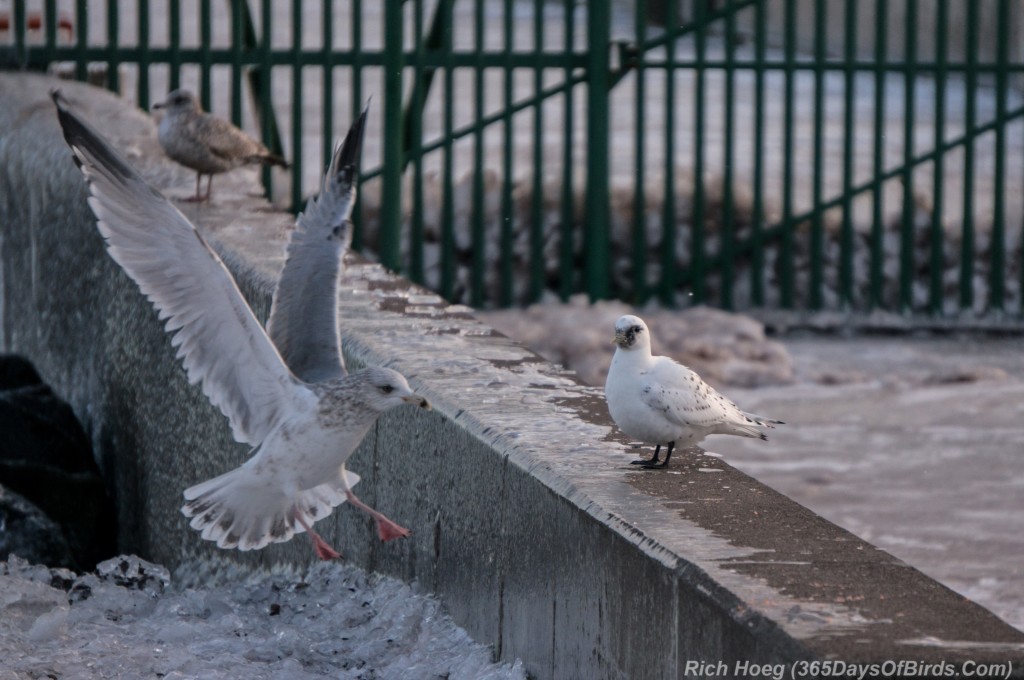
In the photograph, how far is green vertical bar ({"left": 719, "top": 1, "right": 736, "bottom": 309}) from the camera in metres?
9.76

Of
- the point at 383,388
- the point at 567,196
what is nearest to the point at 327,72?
the point at 567,196

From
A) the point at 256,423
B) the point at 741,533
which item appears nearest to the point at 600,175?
the point at 256,423

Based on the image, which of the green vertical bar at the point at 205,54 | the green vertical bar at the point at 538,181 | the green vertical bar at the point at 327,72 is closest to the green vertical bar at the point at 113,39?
the green vertical bar at the point at 205,54

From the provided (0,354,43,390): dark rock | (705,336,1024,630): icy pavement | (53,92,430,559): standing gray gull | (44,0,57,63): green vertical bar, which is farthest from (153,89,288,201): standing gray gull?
(53,92,430,559): standing gray gull

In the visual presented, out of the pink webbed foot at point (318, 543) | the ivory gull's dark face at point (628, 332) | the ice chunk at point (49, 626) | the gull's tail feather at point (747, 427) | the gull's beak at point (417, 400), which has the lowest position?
the ice chunk at point (49, 626)

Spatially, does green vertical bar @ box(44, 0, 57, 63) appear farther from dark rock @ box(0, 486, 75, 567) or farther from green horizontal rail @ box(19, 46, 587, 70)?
dark rock @ box(0, 486, 75, 567)

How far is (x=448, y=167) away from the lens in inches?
379

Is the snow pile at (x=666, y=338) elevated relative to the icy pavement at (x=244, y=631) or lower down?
elevated

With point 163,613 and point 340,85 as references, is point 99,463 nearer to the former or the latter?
point 163,613

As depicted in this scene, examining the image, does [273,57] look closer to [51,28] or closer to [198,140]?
[51,28]

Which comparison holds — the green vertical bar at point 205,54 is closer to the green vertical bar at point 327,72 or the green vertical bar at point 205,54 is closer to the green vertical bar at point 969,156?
the green vertical bar at point 327,72

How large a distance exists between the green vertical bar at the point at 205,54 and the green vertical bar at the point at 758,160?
291 cm

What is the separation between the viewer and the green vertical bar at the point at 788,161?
974cm

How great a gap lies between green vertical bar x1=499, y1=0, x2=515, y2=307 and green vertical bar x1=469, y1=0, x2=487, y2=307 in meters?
0.12
